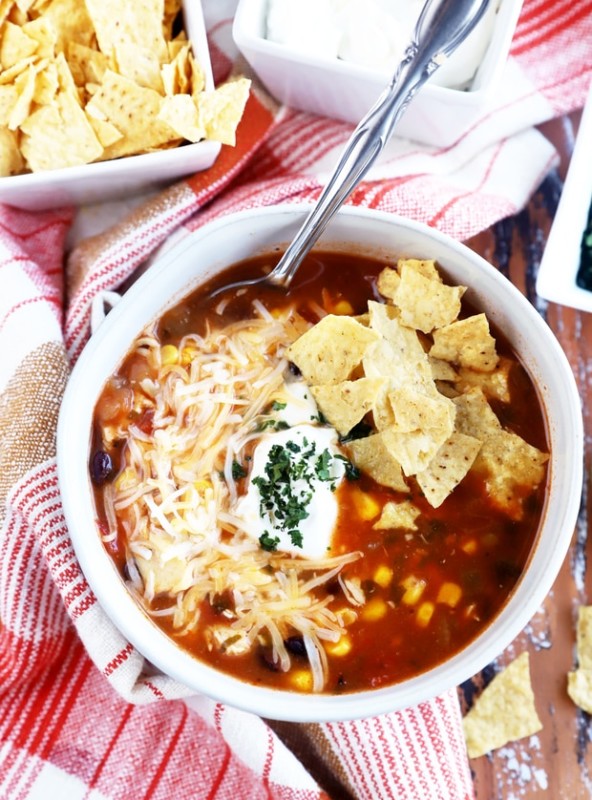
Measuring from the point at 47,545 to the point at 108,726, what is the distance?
67 centimetres

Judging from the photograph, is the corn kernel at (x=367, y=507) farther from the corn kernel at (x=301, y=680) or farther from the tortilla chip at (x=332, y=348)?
the corn kernel at (x=301, y=680)

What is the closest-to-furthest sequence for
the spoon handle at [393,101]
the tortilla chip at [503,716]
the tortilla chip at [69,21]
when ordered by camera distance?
1. the spoon handle at [393,101]
2. the tortilla chip at [69,21]
3. the tortilla chip at [503,716]

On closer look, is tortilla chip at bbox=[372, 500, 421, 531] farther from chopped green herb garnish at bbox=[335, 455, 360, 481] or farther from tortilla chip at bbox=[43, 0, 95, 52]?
tortilla chip at bbox=[43, 0, 95, 52]

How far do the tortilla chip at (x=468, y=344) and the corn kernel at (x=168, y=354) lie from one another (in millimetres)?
715

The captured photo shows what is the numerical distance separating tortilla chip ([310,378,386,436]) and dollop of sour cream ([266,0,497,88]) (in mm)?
1000

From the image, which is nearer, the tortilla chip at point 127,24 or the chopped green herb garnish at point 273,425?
the chopped green herb garnish at point 273,425

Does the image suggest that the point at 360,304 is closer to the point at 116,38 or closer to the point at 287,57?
the point at 287,57

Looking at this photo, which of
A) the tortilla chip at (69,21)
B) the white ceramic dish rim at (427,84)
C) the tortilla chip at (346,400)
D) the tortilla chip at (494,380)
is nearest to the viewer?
the tortilla chip at (346,400)

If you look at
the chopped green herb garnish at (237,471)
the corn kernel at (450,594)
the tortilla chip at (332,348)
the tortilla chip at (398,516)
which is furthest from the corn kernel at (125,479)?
the corn kernel at (450,594)

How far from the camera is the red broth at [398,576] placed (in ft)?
8.22

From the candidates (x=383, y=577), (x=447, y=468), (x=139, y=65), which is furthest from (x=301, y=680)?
(x=139, y=65)

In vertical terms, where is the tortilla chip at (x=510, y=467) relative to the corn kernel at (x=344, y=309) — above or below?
below

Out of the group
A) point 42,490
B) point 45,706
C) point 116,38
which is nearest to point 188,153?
point 116,38

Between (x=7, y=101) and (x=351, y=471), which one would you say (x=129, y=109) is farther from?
(x=351, y=471)
